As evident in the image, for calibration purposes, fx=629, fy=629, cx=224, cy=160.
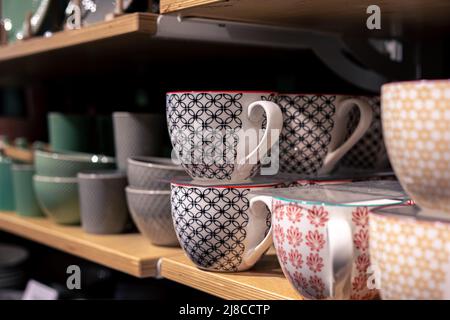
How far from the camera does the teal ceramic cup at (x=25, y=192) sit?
136cm

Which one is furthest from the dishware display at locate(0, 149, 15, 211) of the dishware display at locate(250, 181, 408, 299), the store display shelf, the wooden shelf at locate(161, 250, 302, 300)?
the dishware display at locate(250, 181, 408, 299)

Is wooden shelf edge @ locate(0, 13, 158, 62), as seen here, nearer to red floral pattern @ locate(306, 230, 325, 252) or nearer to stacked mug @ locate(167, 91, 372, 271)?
stacked mug @ locate(167, 91, 372, 271)

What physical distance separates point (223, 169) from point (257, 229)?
0.27ft

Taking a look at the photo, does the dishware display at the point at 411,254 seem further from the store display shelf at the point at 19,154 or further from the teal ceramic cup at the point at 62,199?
the store display shelf at the point at 19,154

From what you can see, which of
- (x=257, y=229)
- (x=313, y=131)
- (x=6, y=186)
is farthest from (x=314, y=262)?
(x=6, y=186)

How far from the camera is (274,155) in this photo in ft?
2.64

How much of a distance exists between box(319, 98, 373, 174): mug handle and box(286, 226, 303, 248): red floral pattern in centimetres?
25

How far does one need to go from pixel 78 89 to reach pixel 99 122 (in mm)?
609

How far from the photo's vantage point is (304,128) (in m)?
0.81

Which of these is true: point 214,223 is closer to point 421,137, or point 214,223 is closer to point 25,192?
point 421,137

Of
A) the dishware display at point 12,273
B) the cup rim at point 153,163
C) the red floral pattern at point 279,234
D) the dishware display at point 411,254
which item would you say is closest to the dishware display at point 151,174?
the cup rim at point 153,163

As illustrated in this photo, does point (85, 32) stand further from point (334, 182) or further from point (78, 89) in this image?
point (78, 89)

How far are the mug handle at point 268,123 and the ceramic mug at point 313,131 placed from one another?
73mm
